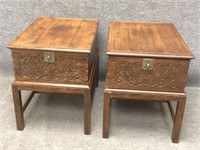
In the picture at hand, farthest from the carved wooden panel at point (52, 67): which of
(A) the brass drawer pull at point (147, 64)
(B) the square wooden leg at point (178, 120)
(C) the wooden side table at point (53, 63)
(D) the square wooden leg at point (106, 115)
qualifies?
(B) the square wooden leg at point (178, 120)

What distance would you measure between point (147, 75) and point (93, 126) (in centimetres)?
40

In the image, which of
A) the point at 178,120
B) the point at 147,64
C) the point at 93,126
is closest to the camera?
the point at 147,64

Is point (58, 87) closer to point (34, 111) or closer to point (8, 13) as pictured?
point (34, 111)

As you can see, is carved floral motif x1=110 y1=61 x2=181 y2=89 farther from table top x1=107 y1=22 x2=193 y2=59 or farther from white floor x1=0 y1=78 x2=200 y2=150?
white floor x1=0 y1=78 x2=200 y2=150

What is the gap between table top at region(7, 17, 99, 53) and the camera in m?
1.09

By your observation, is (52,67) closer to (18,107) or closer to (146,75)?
(18,107)

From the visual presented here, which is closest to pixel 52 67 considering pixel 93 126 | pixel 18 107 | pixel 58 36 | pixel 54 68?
pixel 54 68

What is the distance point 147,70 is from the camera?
1.07 metres

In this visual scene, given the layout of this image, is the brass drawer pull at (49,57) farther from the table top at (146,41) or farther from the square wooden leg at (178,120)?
the square wooden leg at (178,120)

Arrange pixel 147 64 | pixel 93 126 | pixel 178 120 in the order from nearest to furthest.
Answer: pixel 147 64, pixel 178 120, pixel 93 126

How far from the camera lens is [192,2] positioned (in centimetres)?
144

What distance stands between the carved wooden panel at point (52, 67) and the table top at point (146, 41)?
14cm

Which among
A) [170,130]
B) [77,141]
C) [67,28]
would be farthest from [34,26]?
[170,130]

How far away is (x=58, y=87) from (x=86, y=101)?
0.13 m
